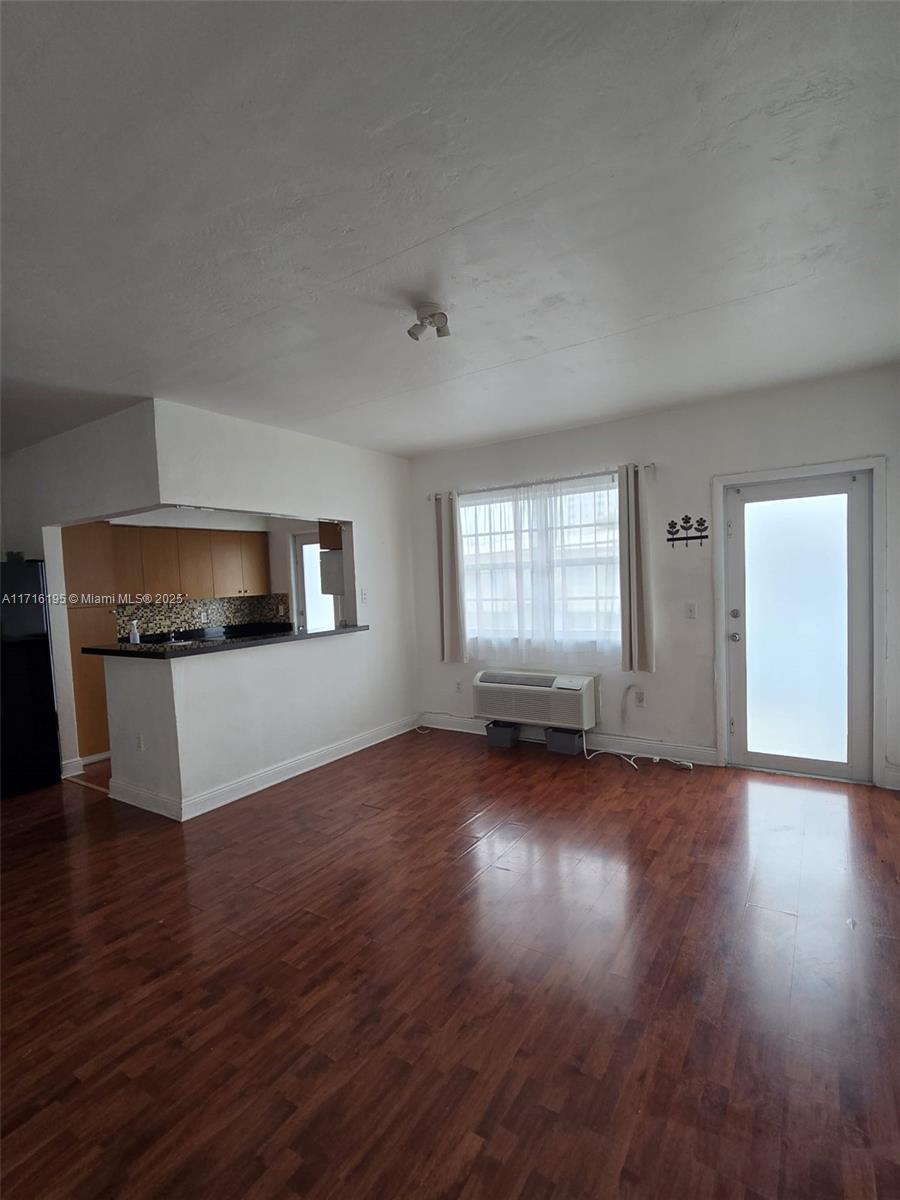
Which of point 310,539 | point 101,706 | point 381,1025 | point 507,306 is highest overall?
point 507,306

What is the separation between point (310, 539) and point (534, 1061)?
228 inches

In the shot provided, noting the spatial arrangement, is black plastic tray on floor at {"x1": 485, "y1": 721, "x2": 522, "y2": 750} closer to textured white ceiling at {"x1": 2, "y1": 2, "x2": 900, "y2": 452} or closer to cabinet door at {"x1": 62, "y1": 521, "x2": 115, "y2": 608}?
textured white ceiling at {"x1": 2, "y1": 2, "x2": 900, "y2": 452}

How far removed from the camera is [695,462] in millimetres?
4258

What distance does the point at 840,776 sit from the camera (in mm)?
3896

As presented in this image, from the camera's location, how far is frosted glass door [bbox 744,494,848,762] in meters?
3.84

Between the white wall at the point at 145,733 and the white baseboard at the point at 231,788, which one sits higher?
the white wall at the point at 145,733

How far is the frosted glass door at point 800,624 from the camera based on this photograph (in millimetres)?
3777

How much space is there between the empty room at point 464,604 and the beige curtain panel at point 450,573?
0.05 meters

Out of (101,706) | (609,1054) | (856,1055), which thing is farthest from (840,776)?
(101,706)

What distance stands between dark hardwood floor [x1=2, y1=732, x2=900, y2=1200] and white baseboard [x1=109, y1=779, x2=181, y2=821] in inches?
7.9

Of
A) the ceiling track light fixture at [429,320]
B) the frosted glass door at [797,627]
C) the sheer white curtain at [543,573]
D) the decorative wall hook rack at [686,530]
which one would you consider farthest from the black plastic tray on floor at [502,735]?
the ceiling track light fixture at [429,320]

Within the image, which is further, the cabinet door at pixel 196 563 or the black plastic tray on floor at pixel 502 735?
the cabinet door at pixel 196 563

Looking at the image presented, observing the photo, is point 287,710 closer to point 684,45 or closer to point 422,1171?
point 422,1171

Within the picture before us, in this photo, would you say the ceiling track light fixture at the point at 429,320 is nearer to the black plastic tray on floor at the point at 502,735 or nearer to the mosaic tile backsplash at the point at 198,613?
the black plastic tray on floor at the point at 502,735
